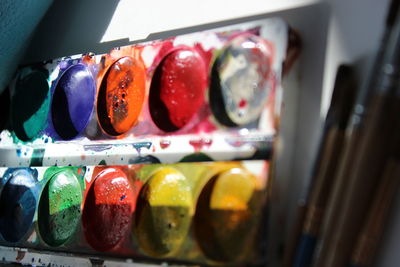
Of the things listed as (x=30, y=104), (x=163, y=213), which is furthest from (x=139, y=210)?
(x=30, y=104)

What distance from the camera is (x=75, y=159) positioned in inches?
37.4

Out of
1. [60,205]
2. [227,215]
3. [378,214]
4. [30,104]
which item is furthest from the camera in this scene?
[30,104]

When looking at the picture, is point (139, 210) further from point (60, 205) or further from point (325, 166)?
point (325, 166)

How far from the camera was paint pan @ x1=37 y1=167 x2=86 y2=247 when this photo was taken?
35.8 inches

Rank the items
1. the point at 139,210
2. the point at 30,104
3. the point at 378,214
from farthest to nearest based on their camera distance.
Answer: the point at 30,104
the point at 139,210
the point at 378,214

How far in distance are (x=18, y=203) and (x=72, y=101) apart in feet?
0.78

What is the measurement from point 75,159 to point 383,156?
0.58 meters

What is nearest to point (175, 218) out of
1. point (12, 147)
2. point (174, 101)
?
point (174, 101)

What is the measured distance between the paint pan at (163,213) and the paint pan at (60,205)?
15 cm

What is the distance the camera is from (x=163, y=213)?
0.80 metres

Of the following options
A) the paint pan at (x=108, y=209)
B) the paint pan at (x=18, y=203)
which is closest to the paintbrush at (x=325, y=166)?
the paint pan at (x=108, y=209)

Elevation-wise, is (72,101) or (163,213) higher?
(72,101)

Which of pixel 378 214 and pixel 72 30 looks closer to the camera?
pixel 378 214

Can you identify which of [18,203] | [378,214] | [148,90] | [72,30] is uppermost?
[72,30]
